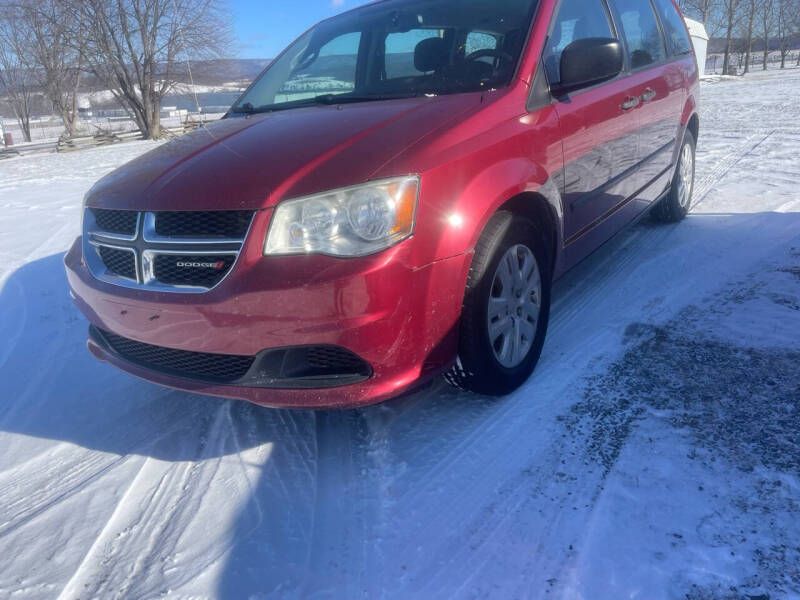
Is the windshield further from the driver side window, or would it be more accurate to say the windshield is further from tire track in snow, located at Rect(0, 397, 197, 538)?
tire track in snow, located at Rect(0, 397, 197, 538)

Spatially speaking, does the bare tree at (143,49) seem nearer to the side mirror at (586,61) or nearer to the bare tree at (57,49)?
the bare tree at (57,49)

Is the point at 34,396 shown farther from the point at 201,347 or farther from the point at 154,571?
the point at 154,571

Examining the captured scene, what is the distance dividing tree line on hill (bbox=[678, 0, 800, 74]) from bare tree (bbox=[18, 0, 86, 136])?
122 ft

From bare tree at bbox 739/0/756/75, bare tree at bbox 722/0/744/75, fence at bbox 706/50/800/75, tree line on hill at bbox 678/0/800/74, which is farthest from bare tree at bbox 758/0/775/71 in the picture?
fence at bbox 706/50/800/75

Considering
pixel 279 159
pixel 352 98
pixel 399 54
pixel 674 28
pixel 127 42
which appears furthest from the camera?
pixel 127 42

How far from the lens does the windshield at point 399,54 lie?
2.72 m

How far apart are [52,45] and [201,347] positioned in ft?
140

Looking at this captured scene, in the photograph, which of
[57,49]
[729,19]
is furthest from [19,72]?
[729,19]

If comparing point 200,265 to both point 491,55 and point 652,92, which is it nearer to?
point 491,55

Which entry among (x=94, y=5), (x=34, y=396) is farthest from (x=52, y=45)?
(x=34, y=396)

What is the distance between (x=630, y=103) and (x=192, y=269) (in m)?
2.61

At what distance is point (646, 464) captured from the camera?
2.05 m

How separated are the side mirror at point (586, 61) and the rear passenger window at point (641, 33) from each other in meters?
0.99

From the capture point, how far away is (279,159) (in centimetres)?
222
